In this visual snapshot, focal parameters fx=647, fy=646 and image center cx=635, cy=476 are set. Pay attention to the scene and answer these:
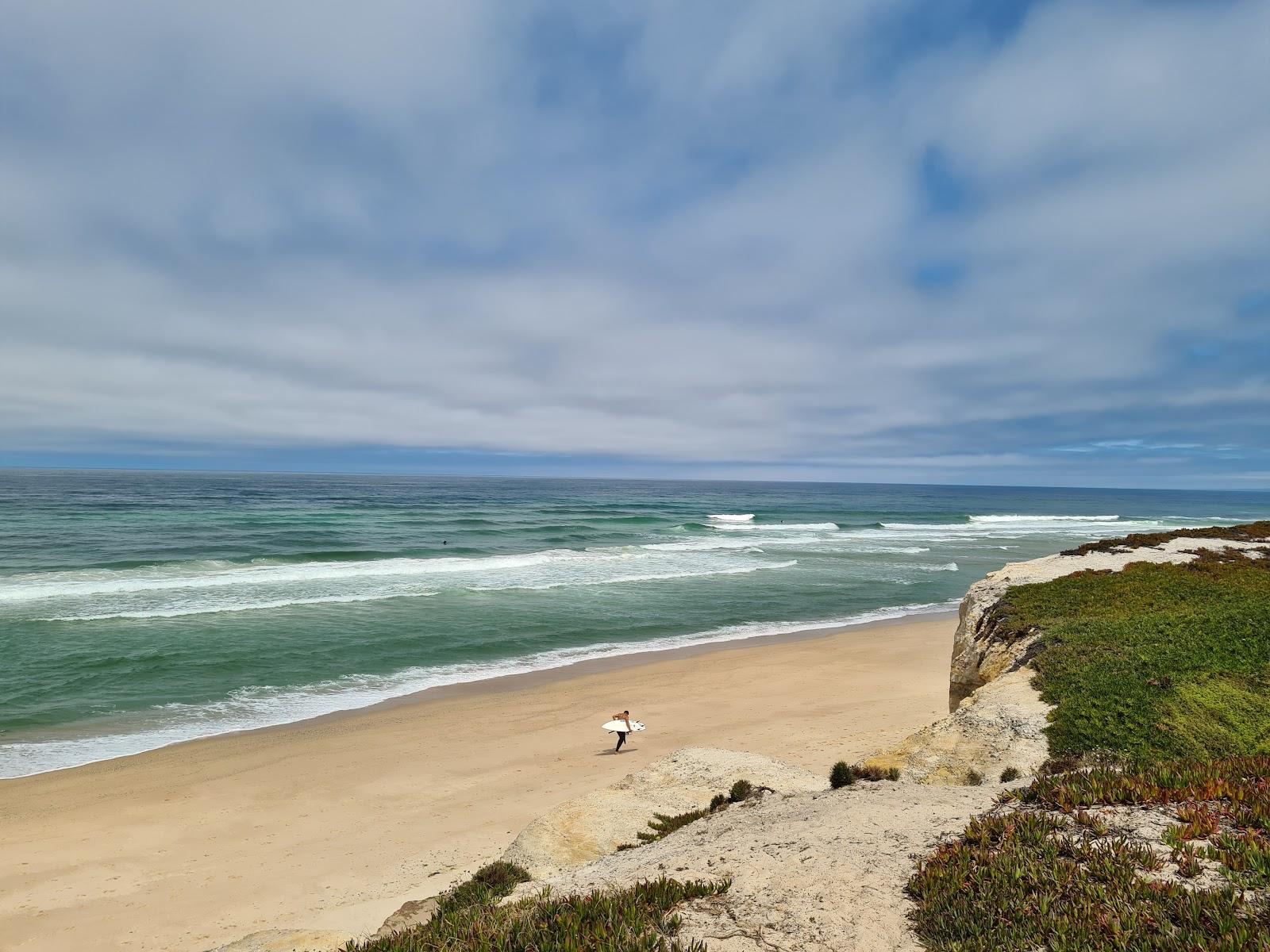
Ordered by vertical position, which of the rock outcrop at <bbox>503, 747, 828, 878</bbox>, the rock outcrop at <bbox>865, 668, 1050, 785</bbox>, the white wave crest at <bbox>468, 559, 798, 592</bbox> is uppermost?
the rock outcrop at <bbox>865, 668, 1050, 785</bbox>

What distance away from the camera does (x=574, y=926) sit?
12.7 feet

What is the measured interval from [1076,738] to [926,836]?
13.5 feet

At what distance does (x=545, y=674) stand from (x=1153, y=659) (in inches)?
543

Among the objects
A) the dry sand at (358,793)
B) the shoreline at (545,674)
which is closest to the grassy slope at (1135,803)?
the dry sand at (358,793)

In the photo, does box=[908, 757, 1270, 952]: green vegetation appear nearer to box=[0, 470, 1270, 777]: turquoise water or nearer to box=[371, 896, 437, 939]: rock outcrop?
box=[371, 896, 437, 939]: rock outcrop

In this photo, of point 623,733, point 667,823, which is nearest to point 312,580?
point 623,733

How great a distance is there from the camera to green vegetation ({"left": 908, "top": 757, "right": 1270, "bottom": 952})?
134 inches

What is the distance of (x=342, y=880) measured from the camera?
27.2ft

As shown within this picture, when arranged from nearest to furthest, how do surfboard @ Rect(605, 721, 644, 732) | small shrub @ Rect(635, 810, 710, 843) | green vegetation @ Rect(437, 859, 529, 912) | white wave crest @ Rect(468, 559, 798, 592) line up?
1. green vegetation @ Rect(437, 859, 529, 912)
2. small shrub @ Rect(635, 810, 710, 843)
3. surfboard @ Rect(605, 721, 644, 732)
4. white wave crest @ Rect(468, 559, 798, 592)

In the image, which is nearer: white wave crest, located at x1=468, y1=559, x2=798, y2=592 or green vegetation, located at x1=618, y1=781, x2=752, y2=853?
green vegetation, located at x1=618, y1=781, x2=752, y2=853

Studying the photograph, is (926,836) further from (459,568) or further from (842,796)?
(459,568)

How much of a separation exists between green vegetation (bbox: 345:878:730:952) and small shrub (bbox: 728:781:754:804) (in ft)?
10.5

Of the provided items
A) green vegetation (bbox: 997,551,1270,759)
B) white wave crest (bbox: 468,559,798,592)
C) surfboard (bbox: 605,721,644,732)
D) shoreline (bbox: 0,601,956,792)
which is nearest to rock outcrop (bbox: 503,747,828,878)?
surfboard (bbox: 605,721,644,732)

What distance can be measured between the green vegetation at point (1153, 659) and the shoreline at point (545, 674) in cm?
1040
